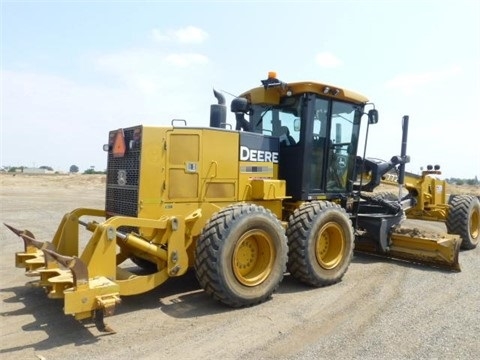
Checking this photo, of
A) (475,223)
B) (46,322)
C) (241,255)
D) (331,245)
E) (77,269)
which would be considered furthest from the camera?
(475,223)

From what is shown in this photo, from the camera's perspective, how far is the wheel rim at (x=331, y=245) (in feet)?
21.4

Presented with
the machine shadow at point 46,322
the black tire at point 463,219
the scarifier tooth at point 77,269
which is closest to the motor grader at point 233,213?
the scarifier tooth at point 77,269

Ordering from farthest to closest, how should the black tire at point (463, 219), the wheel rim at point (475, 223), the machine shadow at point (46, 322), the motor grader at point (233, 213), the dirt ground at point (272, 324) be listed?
the wheel rim at point (475, 223) < the black tire at point (463, 219) < the motor grader at point (233, 213) < the machine shadow at point (46, 322) < the dirt ground at point (272, 324)

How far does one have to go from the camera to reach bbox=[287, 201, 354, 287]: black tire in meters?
6.04

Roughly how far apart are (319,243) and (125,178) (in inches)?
119

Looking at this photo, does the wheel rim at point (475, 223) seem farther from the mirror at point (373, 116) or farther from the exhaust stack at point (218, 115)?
the exhaust stack at point (218, 115)

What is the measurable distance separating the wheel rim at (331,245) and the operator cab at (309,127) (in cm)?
64

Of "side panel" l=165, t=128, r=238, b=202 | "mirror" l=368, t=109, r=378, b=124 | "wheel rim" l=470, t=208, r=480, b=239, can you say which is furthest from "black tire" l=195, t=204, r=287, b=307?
"wheel rim" l=470, t=208, r=480, b=239

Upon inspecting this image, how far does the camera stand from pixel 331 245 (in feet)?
22.0

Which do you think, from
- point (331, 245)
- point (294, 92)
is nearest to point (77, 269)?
point (331, 245)

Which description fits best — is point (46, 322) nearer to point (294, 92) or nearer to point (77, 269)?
point (77, 269)

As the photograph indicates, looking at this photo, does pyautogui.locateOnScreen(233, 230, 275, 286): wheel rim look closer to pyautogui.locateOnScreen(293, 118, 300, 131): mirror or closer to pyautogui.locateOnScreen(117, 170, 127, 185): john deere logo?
pyautogui.locateOnScreen(117, 170, 127, 185): john deere logo

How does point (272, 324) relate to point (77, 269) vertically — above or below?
below

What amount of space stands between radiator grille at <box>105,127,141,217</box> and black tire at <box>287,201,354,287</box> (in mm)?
2254
